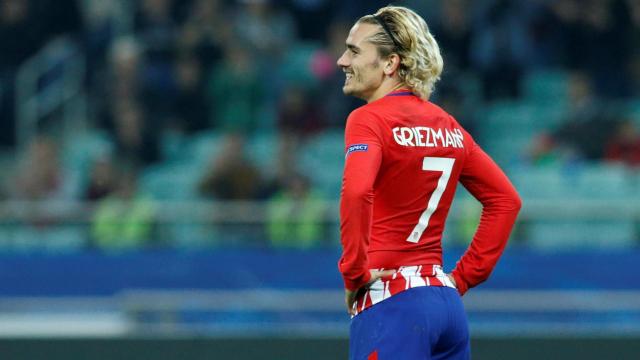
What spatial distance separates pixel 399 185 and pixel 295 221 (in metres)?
5.39

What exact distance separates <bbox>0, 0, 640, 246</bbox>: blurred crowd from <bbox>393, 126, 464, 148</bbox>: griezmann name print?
5.65 m

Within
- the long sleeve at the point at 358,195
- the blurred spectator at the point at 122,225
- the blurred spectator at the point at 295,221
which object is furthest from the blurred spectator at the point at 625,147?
the long sleeve at the point at 358,195

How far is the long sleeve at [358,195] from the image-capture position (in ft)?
10.5

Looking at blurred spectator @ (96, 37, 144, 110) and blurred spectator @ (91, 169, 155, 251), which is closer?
blurred spectator @ (91, 169, 155, 251)

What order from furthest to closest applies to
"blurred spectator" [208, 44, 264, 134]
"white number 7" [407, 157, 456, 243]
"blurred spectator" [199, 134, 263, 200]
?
"blurred spectator" [208, 44, 264, 134] < "blurred spectator" [199, 134, 263, 200] < "white number 7" [407, 157, 456, 243]

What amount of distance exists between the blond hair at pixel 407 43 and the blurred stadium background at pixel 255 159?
4045 mm

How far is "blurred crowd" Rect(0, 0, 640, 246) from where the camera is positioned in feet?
31.0

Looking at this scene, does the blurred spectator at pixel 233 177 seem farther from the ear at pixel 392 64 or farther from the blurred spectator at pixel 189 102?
the ear at pixel 392 64

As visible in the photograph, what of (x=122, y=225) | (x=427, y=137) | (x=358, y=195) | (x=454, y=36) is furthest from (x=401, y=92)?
(x=454, y=36)

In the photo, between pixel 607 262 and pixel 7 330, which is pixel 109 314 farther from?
pixel 607 262

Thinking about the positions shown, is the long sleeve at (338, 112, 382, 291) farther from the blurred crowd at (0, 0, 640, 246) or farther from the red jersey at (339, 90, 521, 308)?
the blurred crowd at (0, 0, 640, 246)

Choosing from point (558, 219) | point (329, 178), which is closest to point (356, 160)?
point (558, 219)

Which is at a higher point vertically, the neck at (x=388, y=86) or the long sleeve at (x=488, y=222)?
the neck at (x=388, y=86)

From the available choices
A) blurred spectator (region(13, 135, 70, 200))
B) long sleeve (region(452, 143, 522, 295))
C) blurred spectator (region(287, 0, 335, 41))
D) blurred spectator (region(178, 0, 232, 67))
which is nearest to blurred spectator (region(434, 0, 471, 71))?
blurred spectator (region(287, 0, 335, 41))
